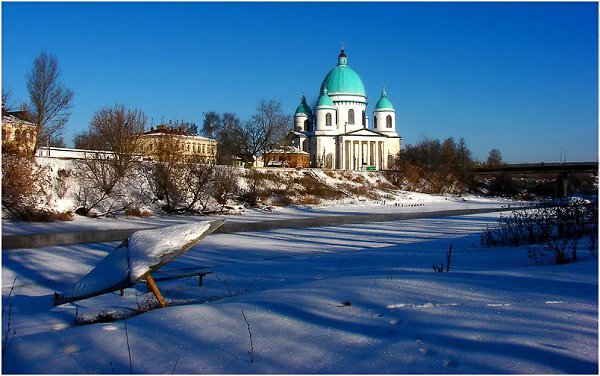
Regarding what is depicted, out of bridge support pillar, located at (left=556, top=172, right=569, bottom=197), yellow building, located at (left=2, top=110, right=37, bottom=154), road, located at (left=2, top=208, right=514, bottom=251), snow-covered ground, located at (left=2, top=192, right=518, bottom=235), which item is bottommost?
road, located at (left=2, top=208, right=514, bottom=251)

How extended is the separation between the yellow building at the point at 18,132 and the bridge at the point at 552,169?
47654mm

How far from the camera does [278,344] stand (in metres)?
4.72

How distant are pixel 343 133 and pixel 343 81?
7.15 m

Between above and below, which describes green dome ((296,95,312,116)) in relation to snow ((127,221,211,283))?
above

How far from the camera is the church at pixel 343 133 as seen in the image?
7344 cm

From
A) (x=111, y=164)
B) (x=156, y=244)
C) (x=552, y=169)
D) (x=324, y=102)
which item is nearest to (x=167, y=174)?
(x=111, y=164)

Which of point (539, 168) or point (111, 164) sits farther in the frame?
point (539, 168)

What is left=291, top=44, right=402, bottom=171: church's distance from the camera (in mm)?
73438

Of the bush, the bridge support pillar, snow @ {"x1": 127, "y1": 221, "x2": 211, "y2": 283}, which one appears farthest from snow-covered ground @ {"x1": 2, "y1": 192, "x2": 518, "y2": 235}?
the bridge support pillar

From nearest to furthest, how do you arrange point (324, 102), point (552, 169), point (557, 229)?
1. point (557, 229)
2. point (552, 169)
3. point (324, 102)

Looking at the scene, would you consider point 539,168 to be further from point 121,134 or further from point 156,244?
A: point 156,244

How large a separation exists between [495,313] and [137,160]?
32.7m

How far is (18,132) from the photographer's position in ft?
100

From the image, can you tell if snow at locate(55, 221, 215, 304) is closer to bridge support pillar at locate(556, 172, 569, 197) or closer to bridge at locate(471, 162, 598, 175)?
bridge at locate(471, 162, 598, 175)
